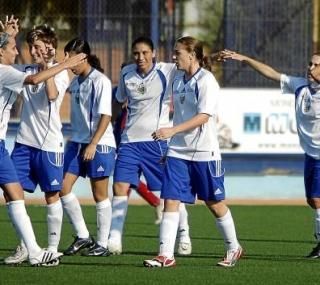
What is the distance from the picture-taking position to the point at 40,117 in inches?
499

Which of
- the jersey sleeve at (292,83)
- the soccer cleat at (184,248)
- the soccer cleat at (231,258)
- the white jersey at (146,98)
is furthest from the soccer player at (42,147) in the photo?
the jersey sleeve at (292,83)

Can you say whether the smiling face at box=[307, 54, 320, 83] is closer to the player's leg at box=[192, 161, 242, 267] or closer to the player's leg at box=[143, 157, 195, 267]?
the player's leg at box=[192, 161, 242, 267]

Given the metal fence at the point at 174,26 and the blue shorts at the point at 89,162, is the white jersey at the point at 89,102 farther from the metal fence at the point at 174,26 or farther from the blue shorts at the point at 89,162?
the metal fence at the point at 174,26

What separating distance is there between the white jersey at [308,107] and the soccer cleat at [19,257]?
3058 millimetres

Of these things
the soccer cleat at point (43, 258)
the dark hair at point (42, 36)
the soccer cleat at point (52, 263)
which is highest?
the dark hair at point (42, 36)

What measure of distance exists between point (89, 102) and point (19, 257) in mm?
1791

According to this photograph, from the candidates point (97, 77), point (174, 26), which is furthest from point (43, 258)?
point (174, 26)

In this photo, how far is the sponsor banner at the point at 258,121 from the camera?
23.7 meters

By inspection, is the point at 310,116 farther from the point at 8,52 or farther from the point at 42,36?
the point at 8,52

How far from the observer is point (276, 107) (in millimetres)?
23828

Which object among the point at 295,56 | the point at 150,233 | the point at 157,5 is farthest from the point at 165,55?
the point at 150,233

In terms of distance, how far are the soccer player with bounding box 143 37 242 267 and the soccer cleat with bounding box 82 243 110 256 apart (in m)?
1.43

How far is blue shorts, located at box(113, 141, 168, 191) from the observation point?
→ 13.5m

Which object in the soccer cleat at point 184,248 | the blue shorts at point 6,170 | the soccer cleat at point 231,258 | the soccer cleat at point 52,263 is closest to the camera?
the blue shorts at point 6,170
